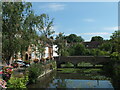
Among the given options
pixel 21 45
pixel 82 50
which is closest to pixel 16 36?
pixel 21 45

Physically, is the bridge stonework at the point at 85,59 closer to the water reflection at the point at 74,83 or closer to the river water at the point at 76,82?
the river water at the point at 76,82

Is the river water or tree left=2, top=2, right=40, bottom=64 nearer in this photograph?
tree left=2, top=2, right=40, bottom=64

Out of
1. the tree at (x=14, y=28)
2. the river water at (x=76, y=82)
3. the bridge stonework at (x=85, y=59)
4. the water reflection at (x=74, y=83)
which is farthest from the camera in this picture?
the bridge stonework at (x=85, y=59)

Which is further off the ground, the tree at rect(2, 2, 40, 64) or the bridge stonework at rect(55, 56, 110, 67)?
the tree at rect(2, 2, 40, 64)

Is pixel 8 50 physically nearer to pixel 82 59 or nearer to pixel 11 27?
pixel 11 27

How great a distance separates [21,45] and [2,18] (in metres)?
3.03

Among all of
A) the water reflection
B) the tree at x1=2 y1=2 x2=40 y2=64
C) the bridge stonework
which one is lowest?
the water reflection

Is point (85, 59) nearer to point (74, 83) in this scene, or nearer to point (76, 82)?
point (76, 82)

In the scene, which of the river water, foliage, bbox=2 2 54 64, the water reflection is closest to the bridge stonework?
the river water

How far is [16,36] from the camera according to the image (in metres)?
15.8

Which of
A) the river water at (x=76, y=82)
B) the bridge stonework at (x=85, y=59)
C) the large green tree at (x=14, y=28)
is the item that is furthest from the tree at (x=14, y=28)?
the bridge stonework at (x=85, y=59)

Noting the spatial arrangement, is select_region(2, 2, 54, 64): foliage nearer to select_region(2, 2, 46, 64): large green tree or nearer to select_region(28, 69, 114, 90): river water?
select_region(2, 2, 46, 64): large green tree

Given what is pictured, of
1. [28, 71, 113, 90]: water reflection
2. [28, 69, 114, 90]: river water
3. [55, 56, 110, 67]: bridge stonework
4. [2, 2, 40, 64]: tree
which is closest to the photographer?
[2, 2, 40, 64]: tree

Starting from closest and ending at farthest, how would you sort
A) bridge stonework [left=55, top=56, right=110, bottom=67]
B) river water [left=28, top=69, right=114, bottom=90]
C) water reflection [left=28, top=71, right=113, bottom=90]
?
river water [left=28, top=69, right=114, bottom=90] → water reflection [left=28, top=71, right=113, bottom=90] → bridge stonework [left=55, top=56, right=110, bottom=67]
